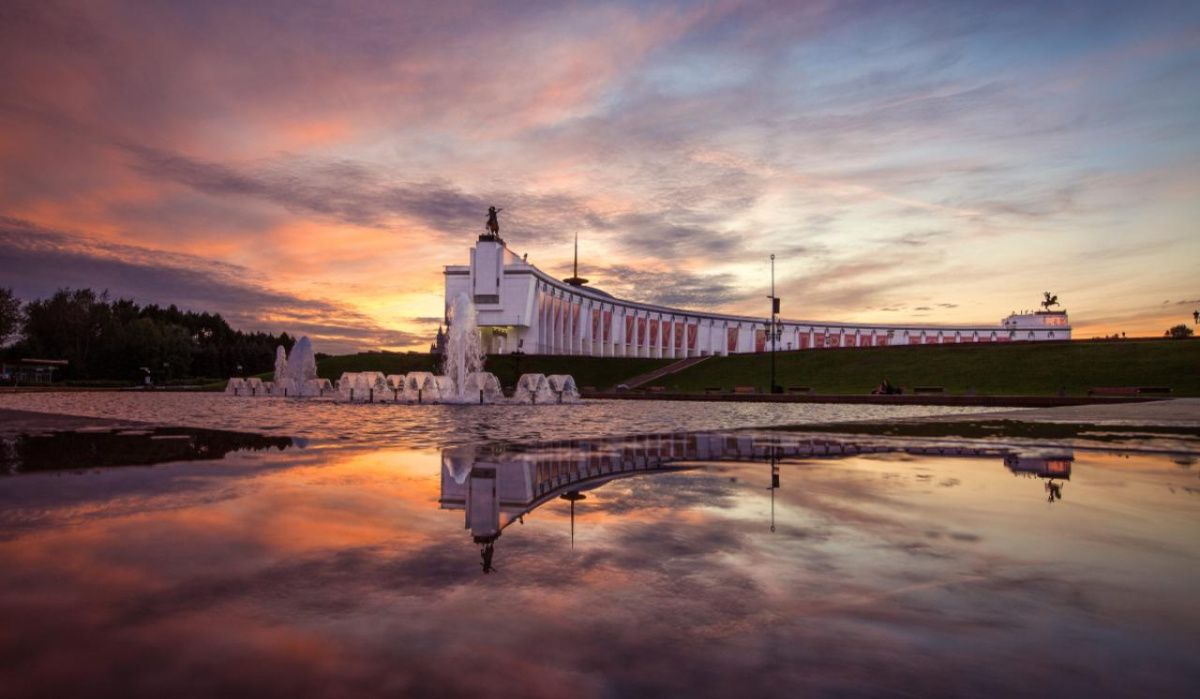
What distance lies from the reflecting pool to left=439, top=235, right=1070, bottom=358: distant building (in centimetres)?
6517

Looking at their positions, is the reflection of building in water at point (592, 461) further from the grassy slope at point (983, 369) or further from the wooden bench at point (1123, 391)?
the grassy slope at point (983, 369)

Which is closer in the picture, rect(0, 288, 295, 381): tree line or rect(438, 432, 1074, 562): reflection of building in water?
rect(438, 432, 1074, 562): reflection of building in water

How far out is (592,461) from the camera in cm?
902

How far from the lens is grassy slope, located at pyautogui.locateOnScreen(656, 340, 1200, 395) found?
43062mm

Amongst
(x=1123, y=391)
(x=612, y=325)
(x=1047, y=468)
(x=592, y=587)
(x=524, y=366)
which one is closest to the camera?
(x=592, y=587)

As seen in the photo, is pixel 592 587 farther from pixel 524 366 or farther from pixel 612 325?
pixel 612 325

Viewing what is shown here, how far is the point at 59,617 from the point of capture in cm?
310

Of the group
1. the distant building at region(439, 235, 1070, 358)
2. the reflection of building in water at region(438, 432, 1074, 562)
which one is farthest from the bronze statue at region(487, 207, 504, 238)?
the reflection of building in water at region(438, 432, 1074, 562)

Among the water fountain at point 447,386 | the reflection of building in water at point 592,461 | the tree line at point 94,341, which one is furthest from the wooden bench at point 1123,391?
the tree line at point 94,341

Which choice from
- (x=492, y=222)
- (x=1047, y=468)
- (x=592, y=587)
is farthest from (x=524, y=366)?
(x=592, y=587)

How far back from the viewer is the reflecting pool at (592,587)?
8.32 ft

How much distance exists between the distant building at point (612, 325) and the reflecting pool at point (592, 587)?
65169mm

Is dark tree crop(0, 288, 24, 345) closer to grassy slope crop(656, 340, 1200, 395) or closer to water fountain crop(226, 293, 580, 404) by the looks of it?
water fountain crop(226, 293, 580, 404)

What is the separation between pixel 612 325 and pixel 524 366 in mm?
50561
